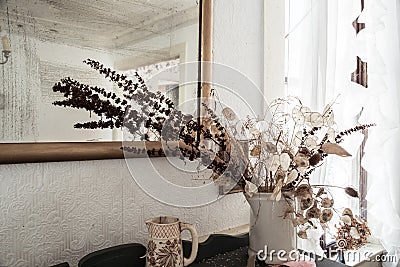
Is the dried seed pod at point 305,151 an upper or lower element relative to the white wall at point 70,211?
upper

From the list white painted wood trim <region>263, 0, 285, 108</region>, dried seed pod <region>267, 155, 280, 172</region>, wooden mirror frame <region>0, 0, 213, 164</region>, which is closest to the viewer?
wooden mirror frame <region>0, 0, 213, 164</region>

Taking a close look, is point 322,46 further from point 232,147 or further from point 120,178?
point 120,178

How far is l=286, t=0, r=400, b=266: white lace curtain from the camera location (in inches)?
60.6

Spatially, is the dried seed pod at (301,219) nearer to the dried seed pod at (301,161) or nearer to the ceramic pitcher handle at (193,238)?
the dried seed pod at (301,161)

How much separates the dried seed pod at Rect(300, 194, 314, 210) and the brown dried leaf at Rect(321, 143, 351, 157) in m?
0.13

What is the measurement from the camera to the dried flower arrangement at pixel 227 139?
0.95 metres

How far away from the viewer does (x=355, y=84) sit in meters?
1.58

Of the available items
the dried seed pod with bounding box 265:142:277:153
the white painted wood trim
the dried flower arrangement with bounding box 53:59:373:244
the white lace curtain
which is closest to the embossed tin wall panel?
the dried flower arrangement with bounding box 53:59:373:244

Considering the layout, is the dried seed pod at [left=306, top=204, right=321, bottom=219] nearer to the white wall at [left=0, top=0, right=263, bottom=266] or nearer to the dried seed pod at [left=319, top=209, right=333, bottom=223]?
the dried seed pod at [left=319, top=209, right=333, bottom=223]

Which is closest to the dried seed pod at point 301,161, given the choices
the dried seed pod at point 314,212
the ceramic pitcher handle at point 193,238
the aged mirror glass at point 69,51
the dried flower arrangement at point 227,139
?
the dried flower arrangement at point 227,139

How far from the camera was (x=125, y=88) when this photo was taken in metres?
1.01

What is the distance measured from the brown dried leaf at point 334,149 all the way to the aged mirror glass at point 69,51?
0.44 meters

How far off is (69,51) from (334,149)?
27.3 inches

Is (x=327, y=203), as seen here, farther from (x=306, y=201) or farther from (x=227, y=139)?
(x=227, y=139)
